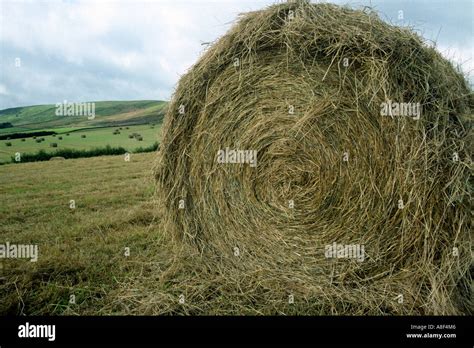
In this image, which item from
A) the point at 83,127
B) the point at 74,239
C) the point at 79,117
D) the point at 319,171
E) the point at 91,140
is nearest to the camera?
the point at 319,171

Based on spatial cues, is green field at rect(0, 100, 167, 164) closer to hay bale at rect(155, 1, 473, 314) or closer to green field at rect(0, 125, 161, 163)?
green field at rect(0, 125, 161, 163)

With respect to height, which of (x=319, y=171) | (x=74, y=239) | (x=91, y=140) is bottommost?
(x=74, y=239)

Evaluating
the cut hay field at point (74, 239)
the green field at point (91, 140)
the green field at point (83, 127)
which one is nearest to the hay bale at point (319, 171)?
the cut hay field at point (74, 239)

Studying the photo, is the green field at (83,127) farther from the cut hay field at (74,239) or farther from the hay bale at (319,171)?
the hay bale at (319,171)

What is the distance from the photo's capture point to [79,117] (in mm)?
6957

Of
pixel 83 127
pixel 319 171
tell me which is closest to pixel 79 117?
pixel 83 127

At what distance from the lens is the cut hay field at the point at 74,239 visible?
3.80 metres

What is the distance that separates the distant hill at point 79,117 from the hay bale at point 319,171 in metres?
2.08

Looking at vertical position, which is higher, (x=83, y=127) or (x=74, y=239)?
(x=83, y=127)

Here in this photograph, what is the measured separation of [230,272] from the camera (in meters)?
4.18

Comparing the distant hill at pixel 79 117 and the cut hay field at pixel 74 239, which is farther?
the distant hill at pixel 79 117

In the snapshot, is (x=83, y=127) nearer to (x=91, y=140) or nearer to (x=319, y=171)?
(x=91, y=140)

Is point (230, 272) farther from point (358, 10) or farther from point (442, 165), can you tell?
point (358, 10)

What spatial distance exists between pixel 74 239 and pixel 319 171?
275 cm
